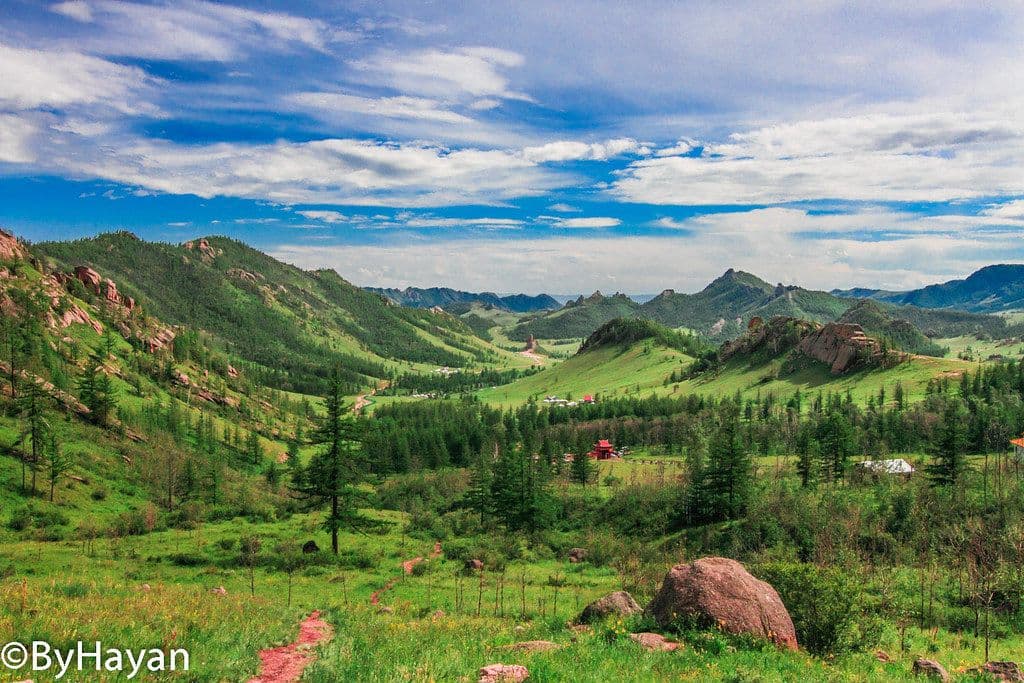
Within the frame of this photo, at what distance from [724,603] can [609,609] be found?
643 cm

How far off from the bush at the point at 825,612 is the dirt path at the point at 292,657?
71.8 ft

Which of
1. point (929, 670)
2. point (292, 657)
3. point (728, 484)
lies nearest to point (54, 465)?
point (292, 657)

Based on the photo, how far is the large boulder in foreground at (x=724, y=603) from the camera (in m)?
23.8

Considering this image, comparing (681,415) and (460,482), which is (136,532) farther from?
(681,415)

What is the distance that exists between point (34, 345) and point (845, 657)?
523 feet

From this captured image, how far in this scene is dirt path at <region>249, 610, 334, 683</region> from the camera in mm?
17359

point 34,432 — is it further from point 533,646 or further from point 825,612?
point 825,612

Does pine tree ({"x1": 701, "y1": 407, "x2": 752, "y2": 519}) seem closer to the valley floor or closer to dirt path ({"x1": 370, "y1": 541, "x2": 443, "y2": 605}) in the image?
the valley floor

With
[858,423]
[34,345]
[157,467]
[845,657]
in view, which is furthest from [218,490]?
[858,423]

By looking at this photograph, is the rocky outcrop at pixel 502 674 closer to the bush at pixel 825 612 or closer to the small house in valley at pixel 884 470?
the bush at pixel 825 612

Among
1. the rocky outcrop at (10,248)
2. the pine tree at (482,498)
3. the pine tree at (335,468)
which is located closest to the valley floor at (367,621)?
the pine tree at (335,468)

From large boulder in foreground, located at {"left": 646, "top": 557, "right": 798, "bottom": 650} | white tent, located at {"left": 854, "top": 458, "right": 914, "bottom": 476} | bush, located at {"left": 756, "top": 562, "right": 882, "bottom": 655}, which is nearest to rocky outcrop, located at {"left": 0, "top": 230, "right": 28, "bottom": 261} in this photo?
large boulder in foreground, located at {"left": 646, "top": 557, "right": 798, "bottom": 650}

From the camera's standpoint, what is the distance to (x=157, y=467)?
8950 cm

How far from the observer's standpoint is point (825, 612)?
82.1ft
